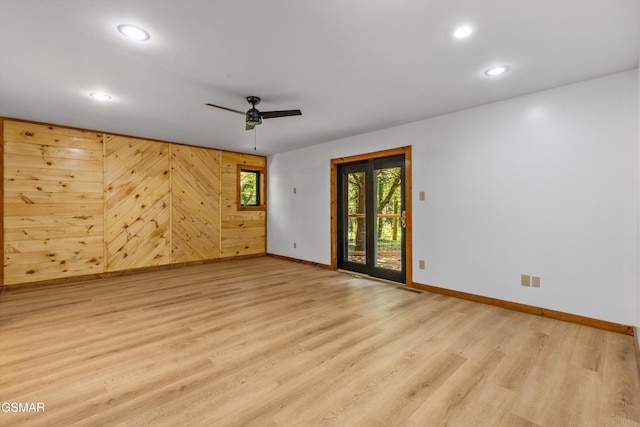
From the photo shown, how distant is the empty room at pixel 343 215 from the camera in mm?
1848

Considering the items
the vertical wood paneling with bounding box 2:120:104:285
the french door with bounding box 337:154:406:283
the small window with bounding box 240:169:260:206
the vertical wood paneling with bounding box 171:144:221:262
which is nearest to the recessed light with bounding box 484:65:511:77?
the french door with bounding box 337:154:406:283

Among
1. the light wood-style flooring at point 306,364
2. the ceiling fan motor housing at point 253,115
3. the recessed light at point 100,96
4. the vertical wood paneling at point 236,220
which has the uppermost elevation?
the recessed light at point 100,96

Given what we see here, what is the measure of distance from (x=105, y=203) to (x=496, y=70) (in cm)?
589

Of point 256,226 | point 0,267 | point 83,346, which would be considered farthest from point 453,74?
point 0,267

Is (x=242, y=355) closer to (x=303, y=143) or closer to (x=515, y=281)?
(x=515, y=281)

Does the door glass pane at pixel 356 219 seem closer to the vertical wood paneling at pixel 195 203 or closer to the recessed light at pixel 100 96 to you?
the vertical wood paneling at pixel 195 203

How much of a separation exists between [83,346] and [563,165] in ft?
16.1

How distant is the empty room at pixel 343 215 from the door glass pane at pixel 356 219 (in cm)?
5

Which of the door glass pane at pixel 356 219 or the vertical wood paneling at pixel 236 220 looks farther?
the vertical wood paneling at pixel 236 220

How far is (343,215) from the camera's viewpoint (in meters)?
5.51

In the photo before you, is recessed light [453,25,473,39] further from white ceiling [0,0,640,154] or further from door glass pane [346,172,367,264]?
door glass pane [346,172,367,264]

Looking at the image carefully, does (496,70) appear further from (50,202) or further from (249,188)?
(50,202)

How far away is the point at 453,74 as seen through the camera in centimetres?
278

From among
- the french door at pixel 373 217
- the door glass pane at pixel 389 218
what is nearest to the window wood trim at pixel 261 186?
the french door at pixel 373 217
